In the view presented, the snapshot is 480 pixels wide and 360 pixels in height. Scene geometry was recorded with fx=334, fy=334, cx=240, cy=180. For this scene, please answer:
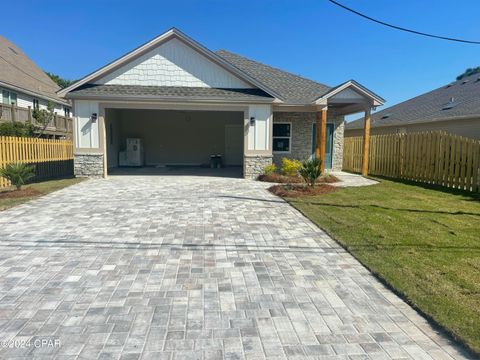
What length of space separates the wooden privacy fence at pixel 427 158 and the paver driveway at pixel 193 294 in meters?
7.09

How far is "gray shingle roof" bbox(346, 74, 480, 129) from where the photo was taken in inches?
685

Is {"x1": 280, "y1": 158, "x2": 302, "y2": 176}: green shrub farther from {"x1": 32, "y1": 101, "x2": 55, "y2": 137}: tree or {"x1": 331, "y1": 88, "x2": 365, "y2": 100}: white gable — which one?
{"x1": 32, "y1": 101, "x2": 55, "y2": 137}: tree

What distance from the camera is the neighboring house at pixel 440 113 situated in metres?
16.6

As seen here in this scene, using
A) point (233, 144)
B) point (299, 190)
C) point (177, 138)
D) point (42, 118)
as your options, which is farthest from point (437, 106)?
point (42, 118)

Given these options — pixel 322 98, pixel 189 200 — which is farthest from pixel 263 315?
pixel 322 98

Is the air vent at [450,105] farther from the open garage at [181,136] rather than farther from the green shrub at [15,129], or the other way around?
the green shrub at [15,129]

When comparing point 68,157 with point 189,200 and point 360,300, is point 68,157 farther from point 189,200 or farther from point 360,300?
point 360,300

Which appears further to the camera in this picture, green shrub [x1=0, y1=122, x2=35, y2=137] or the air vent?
the air vent

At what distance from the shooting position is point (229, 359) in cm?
265

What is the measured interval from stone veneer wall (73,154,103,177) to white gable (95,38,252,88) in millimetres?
3188

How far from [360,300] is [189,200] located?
6.19 meters

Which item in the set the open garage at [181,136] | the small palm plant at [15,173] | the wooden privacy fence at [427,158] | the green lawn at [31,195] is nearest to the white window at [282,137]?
the wooden privacy fence at [427,158]

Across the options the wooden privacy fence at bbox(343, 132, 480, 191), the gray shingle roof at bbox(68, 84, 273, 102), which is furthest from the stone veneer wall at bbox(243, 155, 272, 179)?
the wooden privacy fence at bbox(343, 132, 480, 191)

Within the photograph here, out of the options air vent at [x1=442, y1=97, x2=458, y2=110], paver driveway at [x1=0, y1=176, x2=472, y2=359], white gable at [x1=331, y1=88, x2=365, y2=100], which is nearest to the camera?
paver driveway at [x1=0, y1=176, x2=472, y2=359]
